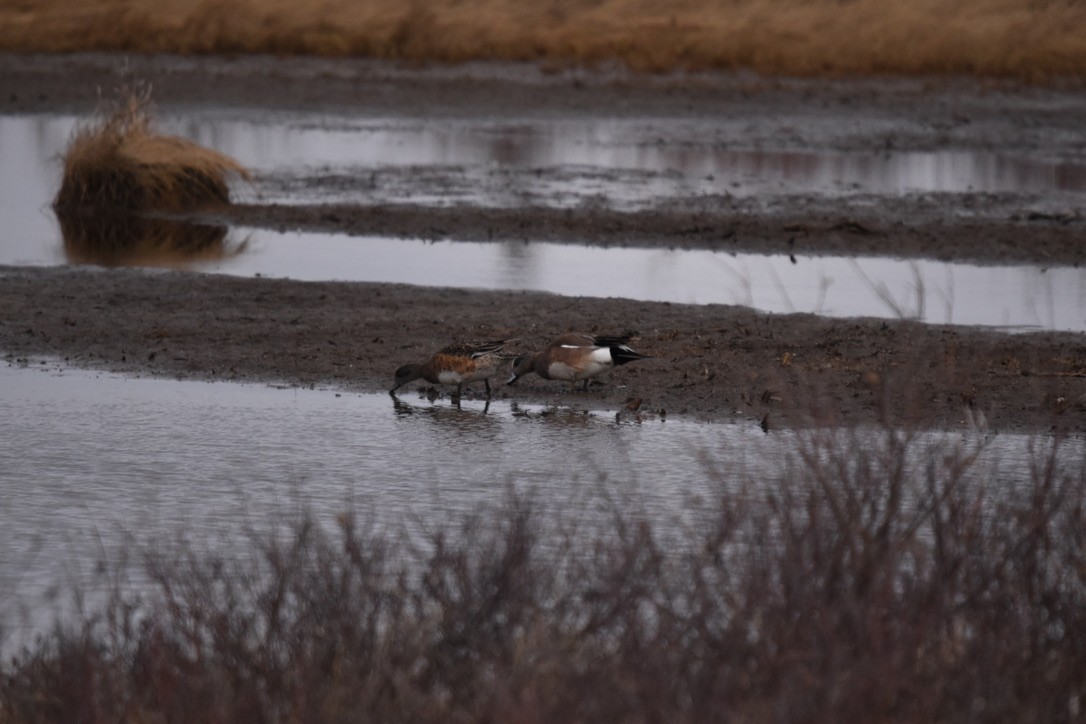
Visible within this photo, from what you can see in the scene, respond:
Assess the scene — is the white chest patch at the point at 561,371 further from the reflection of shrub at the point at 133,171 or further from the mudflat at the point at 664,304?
the reflection of shrub at the point at 133,171

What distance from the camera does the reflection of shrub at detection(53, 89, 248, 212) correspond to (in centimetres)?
1867

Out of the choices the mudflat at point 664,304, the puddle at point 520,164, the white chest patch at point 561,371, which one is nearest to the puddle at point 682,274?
the mudflat at point 664,304

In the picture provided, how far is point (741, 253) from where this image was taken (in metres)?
16.6

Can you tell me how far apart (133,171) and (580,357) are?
10.1m

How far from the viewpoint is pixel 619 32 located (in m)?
36.5

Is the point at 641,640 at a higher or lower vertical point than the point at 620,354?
lower

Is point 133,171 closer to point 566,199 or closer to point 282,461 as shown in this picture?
point 566,199

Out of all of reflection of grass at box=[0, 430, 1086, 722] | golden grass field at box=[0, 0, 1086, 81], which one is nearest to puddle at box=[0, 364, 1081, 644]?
reflection of grass at box=[0, 430, 1086, 722]

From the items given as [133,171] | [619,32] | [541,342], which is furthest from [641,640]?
[619,32]

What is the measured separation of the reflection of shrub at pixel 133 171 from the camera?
61.3 feet

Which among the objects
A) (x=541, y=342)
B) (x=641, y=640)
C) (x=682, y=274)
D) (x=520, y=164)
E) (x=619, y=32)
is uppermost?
(x=619, y=32)

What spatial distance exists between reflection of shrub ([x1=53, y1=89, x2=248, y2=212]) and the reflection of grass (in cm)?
1378

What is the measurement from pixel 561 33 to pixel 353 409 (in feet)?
89.3

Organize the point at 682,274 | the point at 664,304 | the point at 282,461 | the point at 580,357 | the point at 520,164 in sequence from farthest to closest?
1. the point at 520,164
2. the point at 682,274
3. the point at 664,304
4. the point at 580,357
5. the point at 282,461
